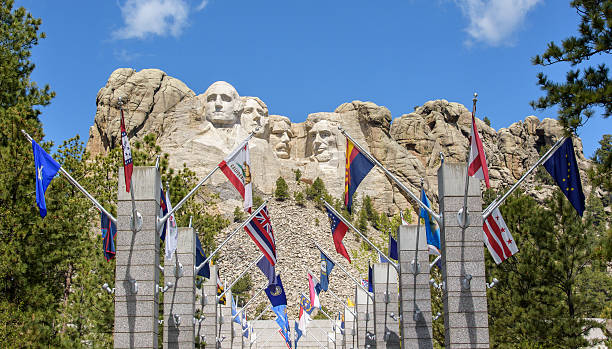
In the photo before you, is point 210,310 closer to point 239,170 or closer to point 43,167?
point 239,170

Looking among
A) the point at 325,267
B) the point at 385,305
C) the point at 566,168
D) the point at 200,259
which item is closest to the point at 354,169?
the point at 566,168

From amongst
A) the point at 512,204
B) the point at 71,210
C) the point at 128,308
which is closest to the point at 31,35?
the point at 71,210

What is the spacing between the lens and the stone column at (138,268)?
16.1m

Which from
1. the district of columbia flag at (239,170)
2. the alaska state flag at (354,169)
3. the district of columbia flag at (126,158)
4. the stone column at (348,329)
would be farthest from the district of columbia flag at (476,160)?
the stone column at (348,329)

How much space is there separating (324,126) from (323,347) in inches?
1270

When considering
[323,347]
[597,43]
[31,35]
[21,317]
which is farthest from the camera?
[323,347]

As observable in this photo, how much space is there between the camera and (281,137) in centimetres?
8331

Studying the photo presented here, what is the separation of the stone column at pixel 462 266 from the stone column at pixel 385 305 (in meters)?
9.01

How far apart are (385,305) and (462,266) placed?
10100mm

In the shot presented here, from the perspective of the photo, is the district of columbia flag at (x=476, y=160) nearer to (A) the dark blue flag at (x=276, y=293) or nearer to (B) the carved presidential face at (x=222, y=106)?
(A) the dark blue flag at (x=276, y=293)

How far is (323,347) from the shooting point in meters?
52.8

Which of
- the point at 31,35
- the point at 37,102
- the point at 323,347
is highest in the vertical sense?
the point at 31,35

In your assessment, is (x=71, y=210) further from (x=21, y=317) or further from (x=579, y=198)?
(x=579, y=198)

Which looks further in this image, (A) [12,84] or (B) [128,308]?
(A) [12,84]
